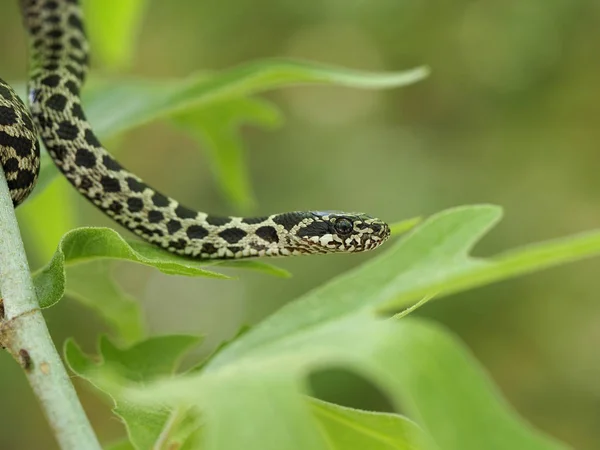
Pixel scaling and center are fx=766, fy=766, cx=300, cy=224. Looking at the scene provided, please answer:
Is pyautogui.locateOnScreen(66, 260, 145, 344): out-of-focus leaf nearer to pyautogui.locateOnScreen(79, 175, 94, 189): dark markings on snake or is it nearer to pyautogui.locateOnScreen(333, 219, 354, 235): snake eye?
pyautogui.locateOnScreen(79, 175, 94, 189): dark markings on snake

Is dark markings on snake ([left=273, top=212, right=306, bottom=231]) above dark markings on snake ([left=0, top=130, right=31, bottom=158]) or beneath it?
beneath

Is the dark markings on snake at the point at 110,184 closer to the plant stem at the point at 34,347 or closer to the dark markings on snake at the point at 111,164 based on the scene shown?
the dark markings on snake at the point at 111,164

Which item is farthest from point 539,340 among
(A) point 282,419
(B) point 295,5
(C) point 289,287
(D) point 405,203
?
Answer: (A) point 282,419

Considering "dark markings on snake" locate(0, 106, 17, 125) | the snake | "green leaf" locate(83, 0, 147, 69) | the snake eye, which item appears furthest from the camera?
"green leaf" locate(83, 0, 147, 69)

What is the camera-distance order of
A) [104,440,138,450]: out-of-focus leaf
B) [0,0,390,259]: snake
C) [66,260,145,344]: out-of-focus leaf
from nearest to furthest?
[104,440,138,450]: out-of-focus leaf < [66,260,145,344]: out-of-focus leaf < [0,0,390,259]: snake

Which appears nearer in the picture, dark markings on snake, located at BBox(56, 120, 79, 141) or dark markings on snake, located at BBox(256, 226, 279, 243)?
dark markings on snake, located at BBox(56, 120, 79, 141)

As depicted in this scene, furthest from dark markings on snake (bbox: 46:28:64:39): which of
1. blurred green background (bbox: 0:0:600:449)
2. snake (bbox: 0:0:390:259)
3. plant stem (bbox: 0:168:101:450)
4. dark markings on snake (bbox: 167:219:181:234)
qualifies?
blurred green background (bbox: 0:0:600:449)

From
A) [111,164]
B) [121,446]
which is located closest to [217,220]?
[111,164]

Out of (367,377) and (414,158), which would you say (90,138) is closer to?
(367,377)

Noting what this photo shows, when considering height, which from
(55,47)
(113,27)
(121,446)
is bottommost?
(121,446)
